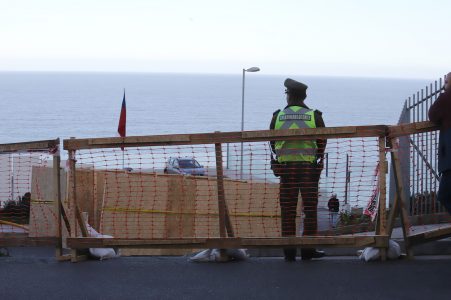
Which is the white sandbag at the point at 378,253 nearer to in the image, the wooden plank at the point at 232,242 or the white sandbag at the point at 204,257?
the wooden plank at the point at 232,242

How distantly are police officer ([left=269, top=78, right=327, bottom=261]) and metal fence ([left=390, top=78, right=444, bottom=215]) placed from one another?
→ 2397mm

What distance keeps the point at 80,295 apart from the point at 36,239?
213 cm

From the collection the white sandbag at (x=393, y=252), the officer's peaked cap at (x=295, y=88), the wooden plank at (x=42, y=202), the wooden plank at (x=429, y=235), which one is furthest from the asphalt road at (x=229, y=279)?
the wooden plank at (x=42, y=202)

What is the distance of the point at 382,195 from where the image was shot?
29.0ft

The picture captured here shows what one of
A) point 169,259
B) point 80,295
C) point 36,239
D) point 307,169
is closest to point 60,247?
point 36,239

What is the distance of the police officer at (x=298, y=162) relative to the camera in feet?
29.8

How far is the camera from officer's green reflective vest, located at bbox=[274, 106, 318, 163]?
29.7ft

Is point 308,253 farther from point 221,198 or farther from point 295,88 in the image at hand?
point 295,88

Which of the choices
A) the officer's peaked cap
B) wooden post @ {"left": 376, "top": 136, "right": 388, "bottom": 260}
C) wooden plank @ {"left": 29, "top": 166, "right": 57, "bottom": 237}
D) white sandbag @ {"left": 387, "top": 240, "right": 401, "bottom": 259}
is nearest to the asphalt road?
white sandbag @ {"left": 387, "top": 240, "right": 401, "bottom": 259}

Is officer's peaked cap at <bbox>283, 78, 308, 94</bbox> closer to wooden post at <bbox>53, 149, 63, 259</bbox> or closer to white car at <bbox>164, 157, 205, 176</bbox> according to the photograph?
wooden post at <bbox>53, 149, 63, 259</bbox>

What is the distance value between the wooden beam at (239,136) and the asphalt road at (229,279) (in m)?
1.20

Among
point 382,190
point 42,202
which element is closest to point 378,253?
point 382,190

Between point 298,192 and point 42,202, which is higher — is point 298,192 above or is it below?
above

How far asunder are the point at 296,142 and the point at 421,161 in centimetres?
345
